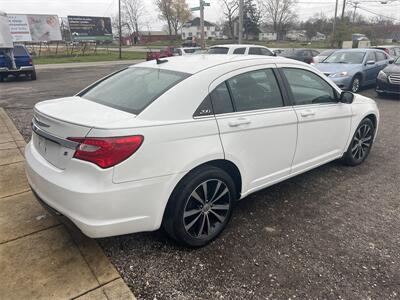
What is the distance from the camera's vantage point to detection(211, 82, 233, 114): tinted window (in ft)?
9.07

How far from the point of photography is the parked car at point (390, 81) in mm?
9844

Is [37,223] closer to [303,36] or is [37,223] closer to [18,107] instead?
[18,107]

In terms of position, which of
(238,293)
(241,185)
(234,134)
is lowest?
(238,293)

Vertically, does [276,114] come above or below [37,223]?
above

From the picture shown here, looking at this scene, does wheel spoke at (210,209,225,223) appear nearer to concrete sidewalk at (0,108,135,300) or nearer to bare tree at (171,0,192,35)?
concrete sidewalk at (0,108,135,300)

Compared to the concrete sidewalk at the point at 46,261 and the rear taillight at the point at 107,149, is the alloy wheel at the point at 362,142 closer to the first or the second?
the rear taillight at the point at 107,149

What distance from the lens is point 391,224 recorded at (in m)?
3.25

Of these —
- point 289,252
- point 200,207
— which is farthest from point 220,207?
point 289,252

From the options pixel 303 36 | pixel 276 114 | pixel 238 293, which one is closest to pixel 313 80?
pixel 276 114

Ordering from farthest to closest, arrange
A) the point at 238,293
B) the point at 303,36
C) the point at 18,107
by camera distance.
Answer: the point at 303,36 → the point at 18,107 → the point at 238,293

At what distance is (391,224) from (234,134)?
1.91 m

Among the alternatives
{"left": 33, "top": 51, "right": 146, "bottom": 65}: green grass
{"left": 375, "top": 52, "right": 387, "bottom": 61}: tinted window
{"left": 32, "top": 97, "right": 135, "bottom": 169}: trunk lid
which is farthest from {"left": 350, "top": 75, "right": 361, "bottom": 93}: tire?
{"left": 33, "top": 51, "right": 146, "bottom": 65}: green grass

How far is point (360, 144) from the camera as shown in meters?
4.63

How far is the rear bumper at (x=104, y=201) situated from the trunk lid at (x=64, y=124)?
13 centimetres
